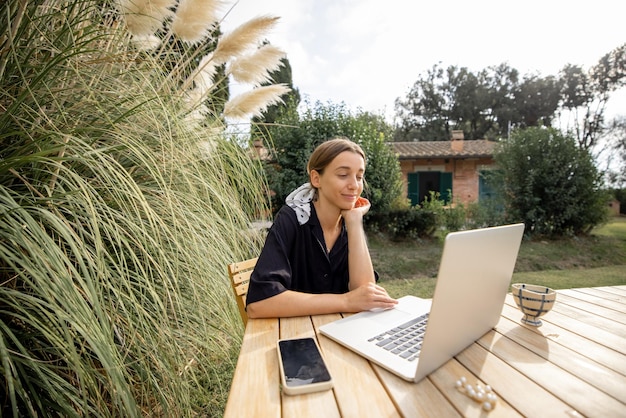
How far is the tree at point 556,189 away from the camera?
22.3 feet

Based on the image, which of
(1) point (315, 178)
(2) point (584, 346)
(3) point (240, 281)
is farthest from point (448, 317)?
(1) point (315, 178)

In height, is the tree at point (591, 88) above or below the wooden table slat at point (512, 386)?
above

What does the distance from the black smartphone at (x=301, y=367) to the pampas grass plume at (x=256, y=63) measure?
2.43 meters

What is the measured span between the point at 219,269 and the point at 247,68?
185 cm

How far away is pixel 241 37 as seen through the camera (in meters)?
2.42

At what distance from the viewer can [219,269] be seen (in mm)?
1547

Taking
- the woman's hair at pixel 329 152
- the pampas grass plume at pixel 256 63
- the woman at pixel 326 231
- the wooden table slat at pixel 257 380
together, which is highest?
the pampas grass plume at pixel 256 63

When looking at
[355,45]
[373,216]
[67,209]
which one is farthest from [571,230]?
[67,209]

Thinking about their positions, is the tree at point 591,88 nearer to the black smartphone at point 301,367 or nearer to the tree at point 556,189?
the tree at point 556,189

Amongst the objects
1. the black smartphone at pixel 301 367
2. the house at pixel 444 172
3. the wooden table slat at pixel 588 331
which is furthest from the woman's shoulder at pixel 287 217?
the house at pixel 444 172

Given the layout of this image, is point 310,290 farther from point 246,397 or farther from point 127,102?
point 127,102

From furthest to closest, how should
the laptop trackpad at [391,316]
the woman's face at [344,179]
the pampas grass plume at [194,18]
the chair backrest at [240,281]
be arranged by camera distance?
1. the pampas grass plume at [194,18]
2. the woman's face at [344,179]
3. the chair backrest at [240,281]
4. the laptop trackpad at [391,316]

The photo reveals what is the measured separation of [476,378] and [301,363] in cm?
39

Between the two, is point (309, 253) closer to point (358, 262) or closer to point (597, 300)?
point (358, 262)
